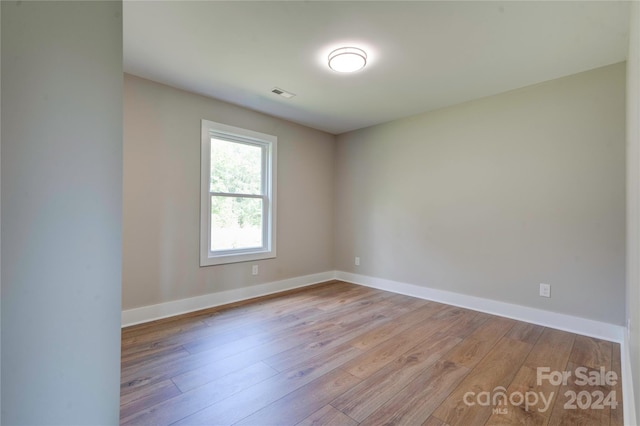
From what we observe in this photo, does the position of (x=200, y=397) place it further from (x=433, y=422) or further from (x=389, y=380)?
(x=433, y=422)

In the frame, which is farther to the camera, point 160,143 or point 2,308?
point 160,143

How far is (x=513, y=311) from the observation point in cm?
294

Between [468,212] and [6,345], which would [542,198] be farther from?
[6,345]

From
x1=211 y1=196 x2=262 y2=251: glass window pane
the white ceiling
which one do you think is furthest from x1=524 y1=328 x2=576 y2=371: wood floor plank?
x1=211 y1=196 x2=262 y2=251: glass window pane

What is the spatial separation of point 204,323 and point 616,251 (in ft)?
12.4

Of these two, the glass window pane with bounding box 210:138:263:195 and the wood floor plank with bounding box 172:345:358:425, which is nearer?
the wood floor plank with bounding box 172:345:358:425

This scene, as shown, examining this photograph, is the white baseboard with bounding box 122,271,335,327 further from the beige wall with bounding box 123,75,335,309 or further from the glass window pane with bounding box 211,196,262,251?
the glass window pane with bounding box 211,196,262,251

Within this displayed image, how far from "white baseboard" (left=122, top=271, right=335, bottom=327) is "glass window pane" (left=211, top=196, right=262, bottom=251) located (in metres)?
0.55

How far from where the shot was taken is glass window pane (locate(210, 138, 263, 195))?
3354mm

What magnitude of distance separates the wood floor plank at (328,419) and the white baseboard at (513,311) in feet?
7.65

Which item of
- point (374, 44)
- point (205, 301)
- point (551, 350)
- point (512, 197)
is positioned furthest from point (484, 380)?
point (205, 301)

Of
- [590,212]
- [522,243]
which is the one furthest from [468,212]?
[590,212]

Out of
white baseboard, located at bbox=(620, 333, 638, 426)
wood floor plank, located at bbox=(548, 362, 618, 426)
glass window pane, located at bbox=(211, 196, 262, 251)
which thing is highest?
glass window pane, located at bbox=(211, 196, 262, 251)

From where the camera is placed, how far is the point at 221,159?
11.2ft
